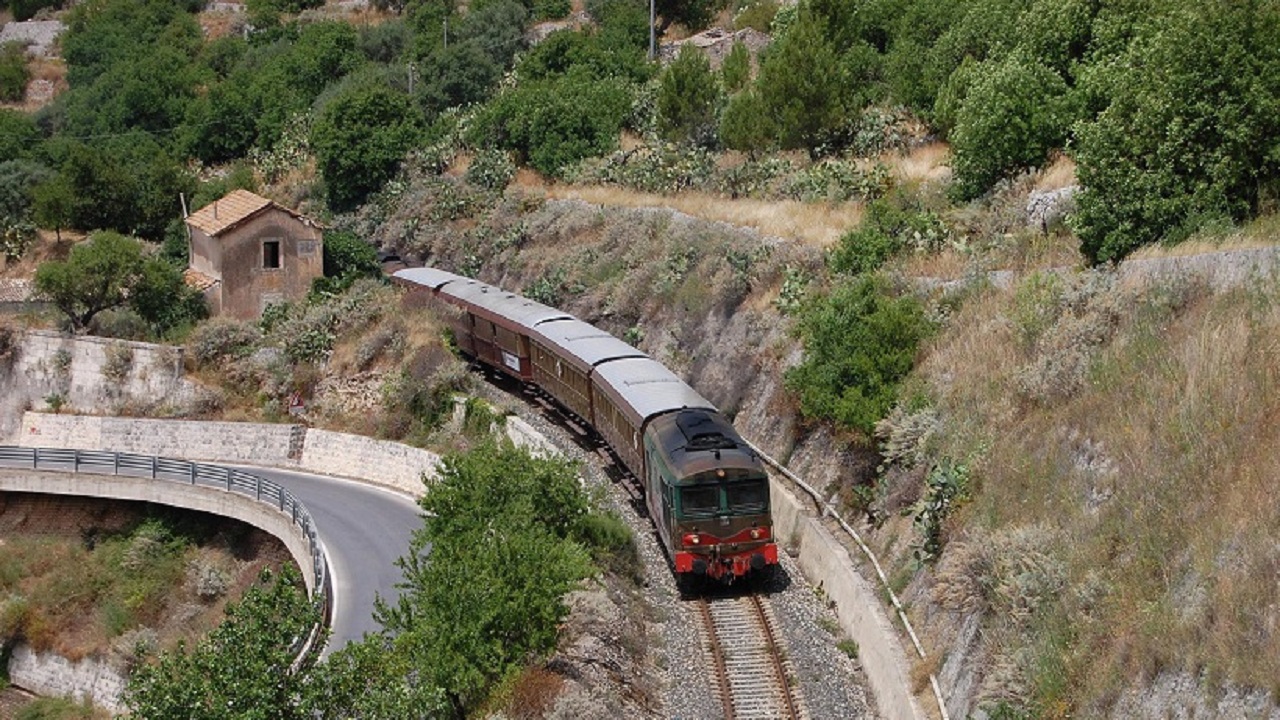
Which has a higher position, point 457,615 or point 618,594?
point 618,594

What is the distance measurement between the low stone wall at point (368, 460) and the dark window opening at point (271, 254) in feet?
36.8

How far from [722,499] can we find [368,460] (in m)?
16.9

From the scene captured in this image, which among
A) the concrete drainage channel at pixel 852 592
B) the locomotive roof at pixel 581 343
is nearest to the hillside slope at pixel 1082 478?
the concrete drainage channel at pixel 852 592

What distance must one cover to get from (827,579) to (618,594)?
3869 mm

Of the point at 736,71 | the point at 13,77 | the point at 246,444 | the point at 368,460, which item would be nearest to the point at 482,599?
the point at 368,460

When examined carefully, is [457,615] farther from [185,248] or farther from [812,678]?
[185,248]

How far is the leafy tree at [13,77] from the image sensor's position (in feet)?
317

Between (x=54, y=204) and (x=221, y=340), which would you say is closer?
(x=221, y=340)

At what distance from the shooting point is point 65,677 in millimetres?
33062

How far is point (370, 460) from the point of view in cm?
3784

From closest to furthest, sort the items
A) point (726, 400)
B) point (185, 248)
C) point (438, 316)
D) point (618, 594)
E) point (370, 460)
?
1. point (618, 594)
2. point (726, 400)
3. point (370, 460)
4. point (438, 316)
5. point (185, 248)

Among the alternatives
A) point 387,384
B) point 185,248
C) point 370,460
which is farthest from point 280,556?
point 185,248

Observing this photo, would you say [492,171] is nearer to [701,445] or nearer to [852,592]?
[701,445]

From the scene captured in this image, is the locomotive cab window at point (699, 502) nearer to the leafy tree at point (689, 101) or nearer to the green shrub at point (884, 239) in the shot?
the green shrub at point (884, 239)
